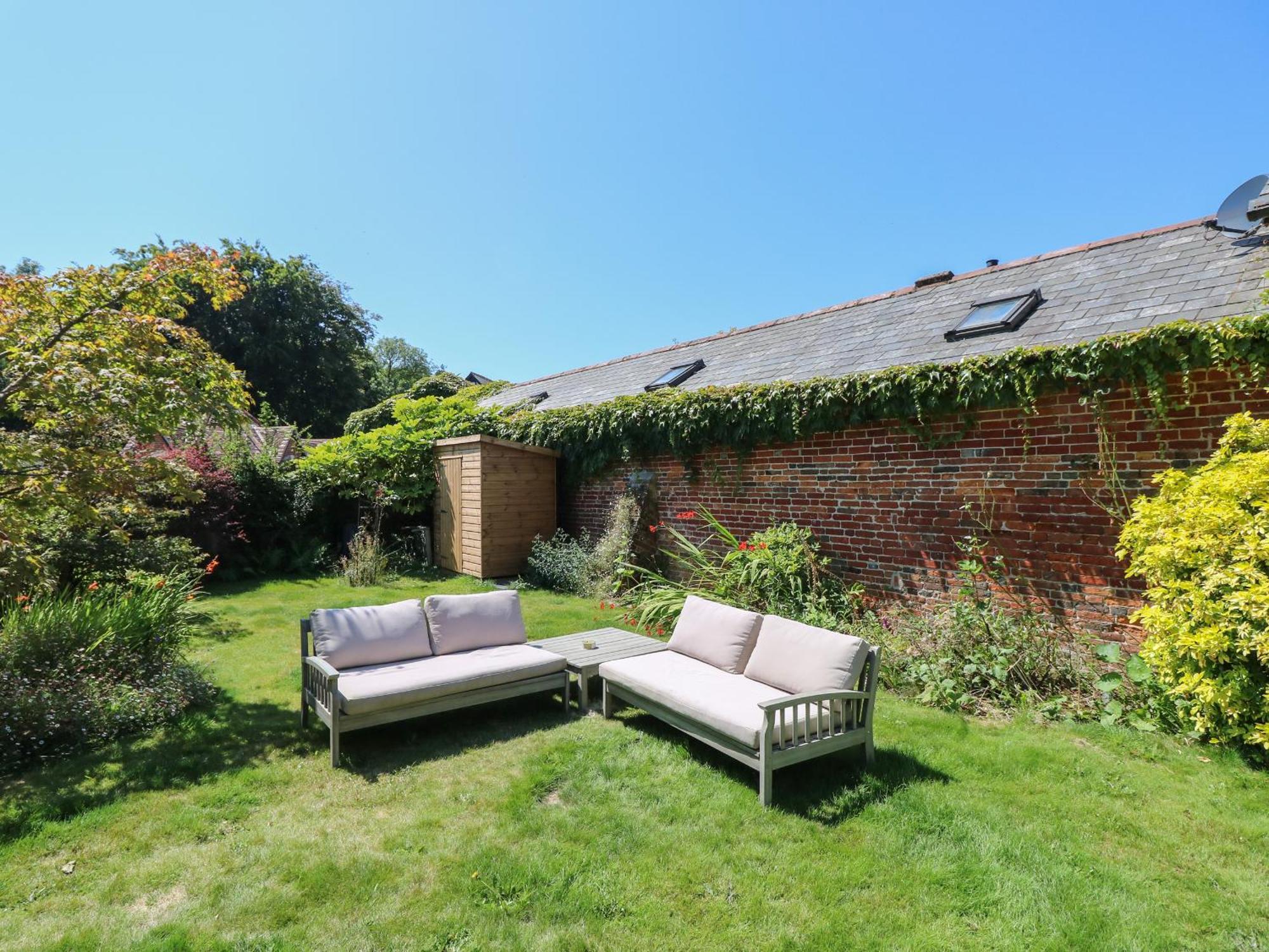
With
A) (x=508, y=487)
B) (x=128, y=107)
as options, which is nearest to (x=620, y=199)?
(x=508, y=487)

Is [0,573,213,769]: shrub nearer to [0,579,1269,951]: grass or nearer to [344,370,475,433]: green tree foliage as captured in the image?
[0,579,1269,951]: grass

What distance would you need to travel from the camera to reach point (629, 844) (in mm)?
2916

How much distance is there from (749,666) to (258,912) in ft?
9.77

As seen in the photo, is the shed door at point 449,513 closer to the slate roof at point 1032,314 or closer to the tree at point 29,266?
the slate roof at point 1032,314

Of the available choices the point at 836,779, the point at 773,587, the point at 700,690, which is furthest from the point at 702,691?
the point at 773,587

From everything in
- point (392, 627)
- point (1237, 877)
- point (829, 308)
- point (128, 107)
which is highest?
point (128, 107)

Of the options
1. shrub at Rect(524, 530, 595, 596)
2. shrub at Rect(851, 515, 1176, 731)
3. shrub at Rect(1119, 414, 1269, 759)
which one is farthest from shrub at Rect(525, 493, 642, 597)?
shrub at Rect(1119, 414, 1269, 759)

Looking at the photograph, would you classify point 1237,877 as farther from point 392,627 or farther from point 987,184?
point 987,184

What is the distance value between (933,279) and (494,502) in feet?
25.6

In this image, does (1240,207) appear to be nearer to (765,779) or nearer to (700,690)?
(700,690)

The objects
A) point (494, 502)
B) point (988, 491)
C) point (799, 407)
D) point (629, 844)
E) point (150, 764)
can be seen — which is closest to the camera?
point (629, 844)

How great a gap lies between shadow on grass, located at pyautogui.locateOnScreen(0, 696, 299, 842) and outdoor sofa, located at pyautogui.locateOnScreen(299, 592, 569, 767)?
1.15 feet

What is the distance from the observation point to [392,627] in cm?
464

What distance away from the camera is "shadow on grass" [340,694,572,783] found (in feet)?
12.9
